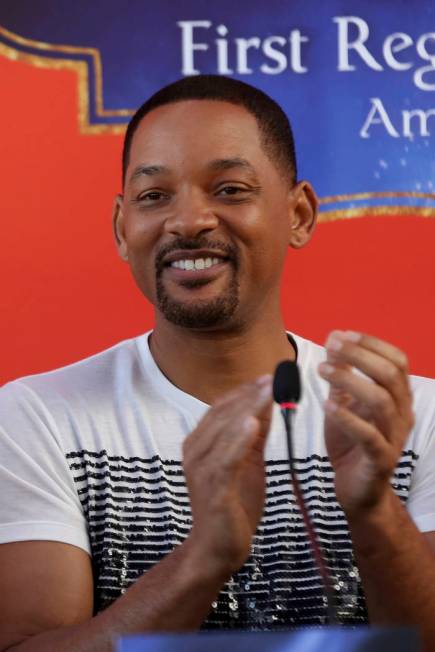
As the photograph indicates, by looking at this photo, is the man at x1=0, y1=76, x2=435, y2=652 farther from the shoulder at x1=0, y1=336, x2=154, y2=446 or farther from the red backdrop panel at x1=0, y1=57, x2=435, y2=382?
the red backdrop panel at x1=0, y1=57, x2=435, y2=382

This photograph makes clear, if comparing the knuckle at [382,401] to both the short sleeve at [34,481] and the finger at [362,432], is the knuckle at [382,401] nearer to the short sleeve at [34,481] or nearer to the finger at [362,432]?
the finger at [362,432]

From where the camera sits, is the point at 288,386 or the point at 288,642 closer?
the point at 288,642

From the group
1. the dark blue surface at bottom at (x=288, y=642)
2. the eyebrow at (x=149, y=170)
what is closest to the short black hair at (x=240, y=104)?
the eyebrow at (x=149, y=170)

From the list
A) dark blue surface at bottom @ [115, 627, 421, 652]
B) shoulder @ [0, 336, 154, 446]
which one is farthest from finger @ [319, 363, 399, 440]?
shoulder @ [0, 336, 154, 446]

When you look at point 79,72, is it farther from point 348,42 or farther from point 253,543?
point 253,543

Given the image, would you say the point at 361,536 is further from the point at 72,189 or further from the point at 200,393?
the point at 72,189

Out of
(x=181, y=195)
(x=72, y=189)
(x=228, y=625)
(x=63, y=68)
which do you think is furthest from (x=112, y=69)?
(x=228, y=625)

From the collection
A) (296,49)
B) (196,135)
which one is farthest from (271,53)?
(196,135)

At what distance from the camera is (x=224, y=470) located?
4.28 ft

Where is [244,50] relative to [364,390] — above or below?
above

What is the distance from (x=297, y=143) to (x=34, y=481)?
0.81 meters

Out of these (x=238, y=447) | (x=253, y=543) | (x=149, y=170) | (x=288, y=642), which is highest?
(x=149, y=170)

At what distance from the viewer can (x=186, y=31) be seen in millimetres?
2172

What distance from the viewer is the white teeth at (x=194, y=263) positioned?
176 cm
